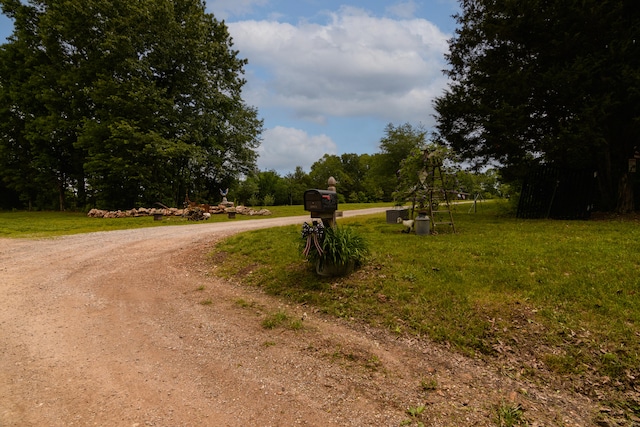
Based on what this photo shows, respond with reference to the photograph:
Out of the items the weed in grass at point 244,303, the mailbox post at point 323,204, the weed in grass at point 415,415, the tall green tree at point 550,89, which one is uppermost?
the tall green tree at point 550,89

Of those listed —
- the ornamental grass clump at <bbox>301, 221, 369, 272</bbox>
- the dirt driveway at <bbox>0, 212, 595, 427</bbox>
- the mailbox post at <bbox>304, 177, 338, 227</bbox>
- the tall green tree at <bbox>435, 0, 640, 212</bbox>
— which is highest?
the tall green tree at <bbox>435, 0, 640, 212</bbox>

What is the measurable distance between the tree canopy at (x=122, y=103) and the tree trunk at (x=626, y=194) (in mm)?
20955

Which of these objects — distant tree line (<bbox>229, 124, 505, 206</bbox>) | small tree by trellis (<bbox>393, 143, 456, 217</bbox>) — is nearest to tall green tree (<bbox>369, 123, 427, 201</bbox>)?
distant tree line (<bbox>229, 124, 505, 206</bbox>)

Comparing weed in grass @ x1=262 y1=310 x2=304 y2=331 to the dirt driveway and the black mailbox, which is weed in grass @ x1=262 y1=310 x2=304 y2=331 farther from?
the black mailbox

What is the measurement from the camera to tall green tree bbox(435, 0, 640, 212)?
971 cm

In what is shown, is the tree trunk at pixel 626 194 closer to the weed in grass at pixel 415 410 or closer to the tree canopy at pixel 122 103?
the weed in grass at pixel 415 410

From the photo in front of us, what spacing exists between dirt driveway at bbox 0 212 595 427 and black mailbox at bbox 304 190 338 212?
162cm

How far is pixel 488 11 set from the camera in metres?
12.0

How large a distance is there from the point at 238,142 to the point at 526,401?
24.6 meters

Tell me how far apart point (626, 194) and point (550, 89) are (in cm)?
474

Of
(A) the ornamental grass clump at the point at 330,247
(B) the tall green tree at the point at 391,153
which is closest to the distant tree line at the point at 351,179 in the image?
(B) the tall green tree at the point at 391,153

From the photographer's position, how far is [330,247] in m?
5.51

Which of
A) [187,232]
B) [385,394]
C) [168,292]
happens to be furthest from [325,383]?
[187,232]

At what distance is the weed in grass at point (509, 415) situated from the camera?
264 cm
